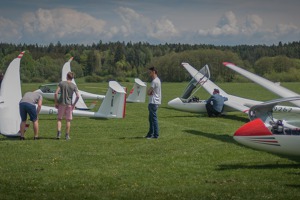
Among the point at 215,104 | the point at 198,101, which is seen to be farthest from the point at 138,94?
the point at 215,104

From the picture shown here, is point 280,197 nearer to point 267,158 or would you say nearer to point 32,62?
point 267,158

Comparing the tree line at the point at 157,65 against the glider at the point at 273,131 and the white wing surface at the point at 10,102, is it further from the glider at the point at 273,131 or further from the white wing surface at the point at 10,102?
the glider at the point at 273,131

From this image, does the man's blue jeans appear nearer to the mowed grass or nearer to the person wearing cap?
the mowed grass

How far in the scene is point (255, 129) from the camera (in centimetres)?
855

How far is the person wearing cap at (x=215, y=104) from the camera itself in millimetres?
18297

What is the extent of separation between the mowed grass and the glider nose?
583 mm

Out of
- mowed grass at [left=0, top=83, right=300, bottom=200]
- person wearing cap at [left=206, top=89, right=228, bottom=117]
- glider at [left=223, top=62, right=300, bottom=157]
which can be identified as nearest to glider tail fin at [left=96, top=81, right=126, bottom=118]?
mowed grass at [left=0, top=83, right=300, bottom=200]

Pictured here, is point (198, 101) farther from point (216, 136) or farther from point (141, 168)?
point (141, 168)

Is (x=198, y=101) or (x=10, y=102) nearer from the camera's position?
(x=10, y=102)

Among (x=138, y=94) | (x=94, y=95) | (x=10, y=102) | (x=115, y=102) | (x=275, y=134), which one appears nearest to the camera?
(x=275, y=134)

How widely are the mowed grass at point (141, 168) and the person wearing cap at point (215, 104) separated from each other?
16.5ft

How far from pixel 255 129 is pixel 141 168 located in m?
2.15

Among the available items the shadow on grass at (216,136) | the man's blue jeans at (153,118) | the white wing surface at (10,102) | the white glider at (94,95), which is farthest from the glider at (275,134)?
the white glider at (94,95)

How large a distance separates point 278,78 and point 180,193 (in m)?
85.0
